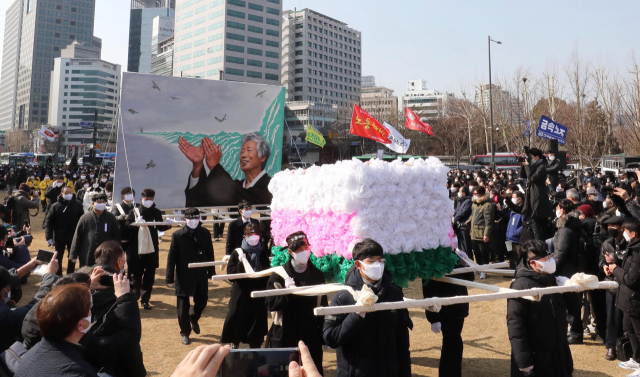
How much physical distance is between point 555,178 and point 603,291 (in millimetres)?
8589

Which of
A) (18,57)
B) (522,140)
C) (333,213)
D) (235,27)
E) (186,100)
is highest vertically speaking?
(18,57)

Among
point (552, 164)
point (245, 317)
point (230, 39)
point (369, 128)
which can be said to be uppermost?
point (230, 39)

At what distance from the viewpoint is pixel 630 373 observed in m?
5.44

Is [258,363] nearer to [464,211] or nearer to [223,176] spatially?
[464,211]

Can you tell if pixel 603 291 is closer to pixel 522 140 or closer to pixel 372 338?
pixel 372 338

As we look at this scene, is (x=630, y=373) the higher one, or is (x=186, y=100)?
(x=186, y=100)

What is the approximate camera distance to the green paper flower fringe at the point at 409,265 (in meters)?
4.18

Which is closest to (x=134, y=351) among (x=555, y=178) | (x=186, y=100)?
(x=186, y=100)

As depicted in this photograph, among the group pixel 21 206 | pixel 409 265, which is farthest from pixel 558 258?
pixel 21 206

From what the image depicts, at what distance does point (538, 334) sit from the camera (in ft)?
13.2

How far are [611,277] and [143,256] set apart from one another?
23.4 ft

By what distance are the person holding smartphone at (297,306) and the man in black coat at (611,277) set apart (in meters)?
3.60

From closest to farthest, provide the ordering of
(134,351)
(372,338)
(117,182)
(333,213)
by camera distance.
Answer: (134,351), (372,338), (333,213), (117,182)

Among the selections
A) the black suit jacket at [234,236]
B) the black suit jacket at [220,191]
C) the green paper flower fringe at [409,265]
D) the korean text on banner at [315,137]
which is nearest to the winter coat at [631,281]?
the green paper flower fringe at [409,265]
